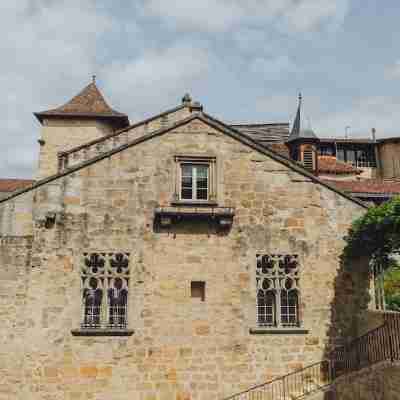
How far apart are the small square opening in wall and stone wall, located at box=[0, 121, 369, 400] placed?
0.55 feet

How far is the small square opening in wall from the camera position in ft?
41.3

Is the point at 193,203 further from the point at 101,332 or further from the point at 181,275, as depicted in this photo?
the point at 101,332

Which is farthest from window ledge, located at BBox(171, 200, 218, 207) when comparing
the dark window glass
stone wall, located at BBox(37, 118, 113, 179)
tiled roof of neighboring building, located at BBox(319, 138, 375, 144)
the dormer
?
tiled roof of neighboring building, located at BBox(319, 138, 375, 144)

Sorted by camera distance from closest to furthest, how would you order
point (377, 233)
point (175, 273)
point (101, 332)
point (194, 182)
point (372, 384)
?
point (372, 384), point (101, 332), point (377, 233), point (175, 273), point (194, 182)

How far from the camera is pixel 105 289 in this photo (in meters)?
12.2

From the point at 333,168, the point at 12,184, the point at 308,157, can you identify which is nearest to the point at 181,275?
the point at 308,157

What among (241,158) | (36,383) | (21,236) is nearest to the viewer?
(36,383)

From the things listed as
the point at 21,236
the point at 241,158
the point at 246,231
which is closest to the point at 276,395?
the point at 246,231

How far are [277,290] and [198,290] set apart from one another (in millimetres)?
2231

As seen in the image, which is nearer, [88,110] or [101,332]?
[101,332]

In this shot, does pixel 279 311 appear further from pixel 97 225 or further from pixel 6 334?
pixel 6 334

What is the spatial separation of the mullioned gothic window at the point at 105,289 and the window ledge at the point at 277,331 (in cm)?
354

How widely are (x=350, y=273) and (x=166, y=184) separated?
592 cm

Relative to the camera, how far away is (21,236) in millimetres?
12312
